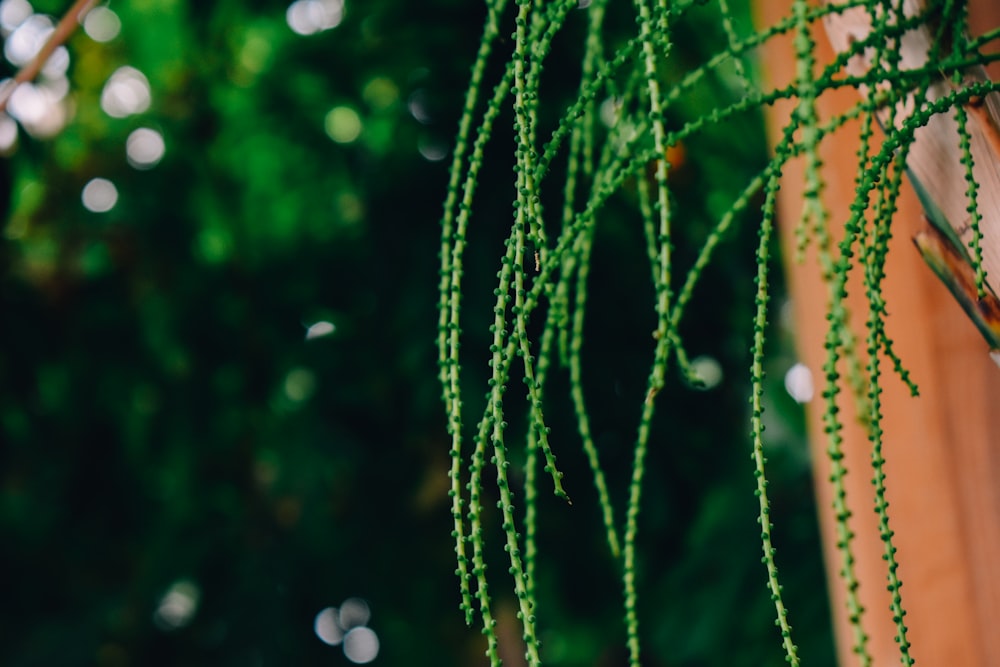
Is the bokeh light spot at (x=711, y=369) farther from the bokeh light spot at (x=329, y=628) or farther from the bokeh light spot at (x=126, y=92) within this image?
the bokeh light spot at (x=126, y=92)

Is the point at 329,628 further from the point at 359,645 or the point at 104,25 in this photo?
the point at 104,25

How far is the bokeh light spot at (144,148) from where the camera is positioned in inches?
53.5

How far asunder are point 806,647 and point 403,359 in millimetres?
594

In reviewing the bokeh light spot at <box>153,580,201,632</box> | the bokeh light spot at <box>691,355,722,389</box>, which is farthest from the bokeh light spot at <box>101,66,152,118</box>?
the bokeh light spot at <box>691,355,722,389</box>

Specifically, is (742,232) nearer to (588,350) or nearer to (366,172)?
(588,350)

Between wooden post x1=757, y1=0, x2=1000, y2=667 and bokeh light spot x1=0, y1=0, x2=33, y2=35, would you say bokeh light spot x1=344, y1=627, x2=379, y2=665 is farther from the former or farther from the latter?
bokeh light spot x1=0, y1=0, x2=33, y2=35

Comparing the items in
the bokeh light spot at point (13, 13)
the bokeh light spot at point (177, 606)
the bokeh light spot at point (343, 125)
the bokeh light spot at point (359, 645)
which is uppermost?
the bokeh light spot at point (13, 13)

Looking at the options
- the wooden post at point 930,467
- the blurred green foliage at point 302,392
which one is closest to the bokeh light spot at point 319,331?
the blurred green foliage at point 302,392

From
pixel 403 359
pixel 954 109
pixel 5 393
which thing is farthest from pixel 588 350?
pixel 5 393

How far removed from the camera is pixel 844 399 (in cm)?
73

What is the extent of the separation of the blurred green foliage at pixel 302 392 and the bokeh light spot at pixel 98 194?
0.06ft

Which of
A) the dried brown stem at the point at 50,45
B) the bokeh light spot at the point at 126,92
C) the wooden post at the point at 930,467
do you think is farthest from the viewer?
the bokeh light spot at the point at 126,92

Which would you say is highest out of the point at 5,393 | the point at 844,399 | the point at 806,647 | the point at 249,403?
the point at 5,393

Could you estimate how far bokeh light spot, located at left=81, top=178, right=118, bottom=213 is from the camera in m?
1.39
